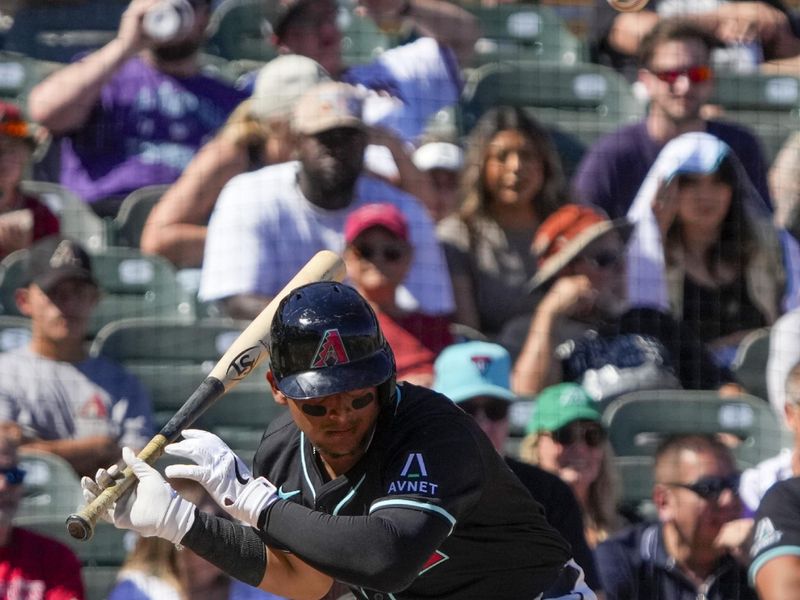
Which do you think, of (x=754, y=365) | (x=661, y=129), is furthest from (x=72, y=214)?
(x=754, y=365)

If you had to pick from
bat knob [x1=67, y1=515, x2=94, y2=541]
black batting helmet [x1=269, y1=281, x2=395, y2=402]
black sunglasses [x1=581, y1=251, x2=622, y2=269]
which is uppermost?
black batting helmet [x1=269, y1=281, x2=395, y2=402]

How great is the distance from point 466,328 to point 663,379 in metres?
0.77

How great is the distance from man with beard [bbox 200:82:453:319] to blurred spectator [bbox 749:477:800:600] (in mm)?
1572

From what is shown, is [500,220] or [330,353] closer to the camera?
[330,353]

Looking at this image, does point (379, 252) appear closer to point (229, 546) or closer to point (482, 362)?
point (482, 362)

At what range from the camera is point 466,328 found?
5551 mm

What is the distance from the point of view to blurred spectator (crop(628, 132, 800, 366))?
5793 millimetres

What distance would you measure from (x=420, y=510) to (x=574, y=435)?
2.34 metres

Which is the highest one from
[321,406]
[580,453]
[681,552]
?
[321,406]

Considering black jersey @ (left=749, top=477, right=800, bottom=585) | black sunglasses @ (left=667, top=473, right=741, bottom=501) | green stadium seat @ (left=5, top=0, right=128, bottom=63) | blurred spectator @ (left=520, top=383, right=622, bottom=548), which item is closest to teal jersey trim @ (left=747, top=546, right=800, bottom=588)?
black jersey @ (left=749, top=477, right=800, bottom=585)

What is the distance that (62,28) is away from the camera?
19.9 feet

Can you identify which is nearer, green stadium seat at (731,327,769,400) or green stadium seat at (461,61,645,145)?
green stadium seat at (731,327,769,400)

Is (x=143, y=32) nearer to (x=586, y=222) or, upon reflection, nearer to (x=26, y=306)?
(x=26, y=306)

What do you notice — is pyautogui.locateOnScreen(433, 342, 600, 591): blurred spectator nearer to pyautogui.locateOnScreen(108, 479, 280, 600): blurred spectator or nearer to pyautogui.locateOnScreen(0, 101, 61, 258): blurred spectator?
pyautogui.locateOnScreen(108, 479, 280, 600): blurred spectator
